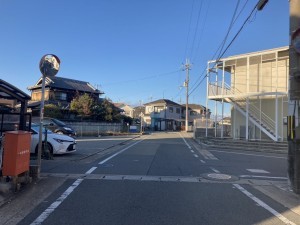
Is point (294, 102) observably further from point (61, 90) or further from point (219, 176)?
point (61, 90)

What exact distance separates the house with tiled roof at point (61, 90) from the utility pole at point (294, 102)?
39909mm

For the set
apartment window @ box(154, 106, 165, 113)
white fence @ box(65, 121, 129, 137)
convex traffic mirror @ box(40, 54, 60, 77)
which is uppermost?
apartment window @ box(154, 106, 165, 113)

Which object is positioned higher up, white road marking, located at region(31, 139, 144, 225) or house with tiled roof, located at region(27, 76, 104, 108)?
house with tiled roof, located at region(27, 76, 104, 108)

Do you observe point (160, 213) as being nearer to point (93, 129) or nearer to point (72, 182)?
point (72, 182)

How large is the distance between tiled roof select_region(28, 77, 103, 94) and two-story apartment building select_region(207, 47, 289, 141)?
28.8 metres

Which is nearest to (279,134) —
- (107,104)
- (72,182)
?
(72,182)

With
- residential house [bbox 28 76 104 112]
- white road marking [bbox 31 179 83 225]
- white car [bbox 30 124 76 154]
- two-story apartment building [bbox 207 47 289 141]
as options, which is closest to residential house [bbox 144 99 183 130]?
residential house [bbox 28 76 104 112]

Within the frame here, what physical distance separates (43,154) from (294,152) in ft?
30.3

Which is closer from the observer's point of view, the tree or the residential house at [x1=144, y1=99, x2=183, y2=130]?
the tree

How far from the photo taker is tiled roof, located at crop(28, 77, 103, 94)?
48844 millimetres

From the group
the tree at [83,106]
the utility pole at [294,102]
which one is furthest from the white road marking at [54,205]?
the tree at [83,106]

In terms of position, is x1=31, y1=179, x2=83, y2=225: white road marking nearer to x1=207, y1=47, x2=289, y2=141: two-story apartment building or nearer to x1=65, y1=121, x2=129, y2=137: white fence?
x1=207, y1=47, x2=289, y2=141: two-story apartment building

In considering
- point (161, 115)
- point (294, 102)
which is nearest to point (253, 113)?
point (294, 102)

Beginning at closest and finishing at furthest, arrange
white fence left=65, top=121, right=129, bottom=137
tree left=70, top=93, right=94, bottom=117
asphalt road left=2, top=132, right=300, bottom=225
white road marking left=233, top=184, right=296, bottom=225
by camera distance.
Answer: asphalt road left=2, top=132, right=300, bottom=225 → white road marking left=233, top=184, right=296, bottom=225 → white fence left=65, top=121, right=129, bottom=137 → tree left=70, top=93, right=94, bottom=117
